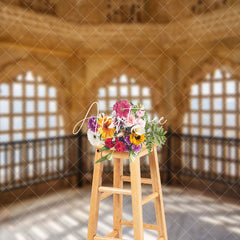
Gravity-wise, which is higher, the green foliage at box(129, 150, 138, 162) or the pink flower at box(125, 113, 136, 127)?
the pink flower at box(125, 113, 136, 127)

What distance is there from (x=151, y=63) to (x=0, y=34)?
2.20 m

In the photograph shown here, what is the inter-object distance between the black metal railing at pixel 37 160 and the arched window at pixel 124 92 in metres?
0.83

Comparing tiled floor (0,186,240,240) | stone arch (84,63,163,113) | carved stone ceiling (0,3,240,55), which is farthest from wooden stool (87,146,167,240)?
stone arch (84,63,163,113)

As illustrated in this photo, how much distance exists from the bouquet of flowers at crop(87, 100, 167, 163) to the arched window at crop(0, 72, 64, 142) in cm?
266

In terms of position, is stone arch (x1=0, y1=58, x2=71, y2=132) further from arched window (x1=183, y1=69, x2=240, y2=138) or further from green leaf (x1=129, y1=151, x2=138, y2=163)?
green leaf (x1=129, y1=151, x2=138, y2=163)

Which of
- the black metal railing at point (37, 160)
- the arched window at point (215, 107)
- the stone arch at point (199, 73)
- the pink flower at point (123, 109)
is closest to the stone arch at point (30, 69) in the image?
the black metal railing at point (37, 160)

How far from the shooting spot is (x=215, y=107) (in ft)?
13.9

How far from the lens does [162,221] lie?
193cm

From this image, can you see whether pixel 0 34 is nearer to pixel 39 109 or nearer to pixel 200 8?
pixel 39 109

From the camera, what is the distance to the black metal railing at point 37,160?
12.8ft

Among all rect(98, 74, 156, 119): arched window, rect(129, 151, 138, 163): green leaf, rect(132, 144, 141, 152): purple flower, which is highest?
rect(98, 74, 156, 119): arched window

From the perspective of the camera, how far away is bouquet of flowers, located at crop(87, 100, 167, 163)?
5.35 ft
